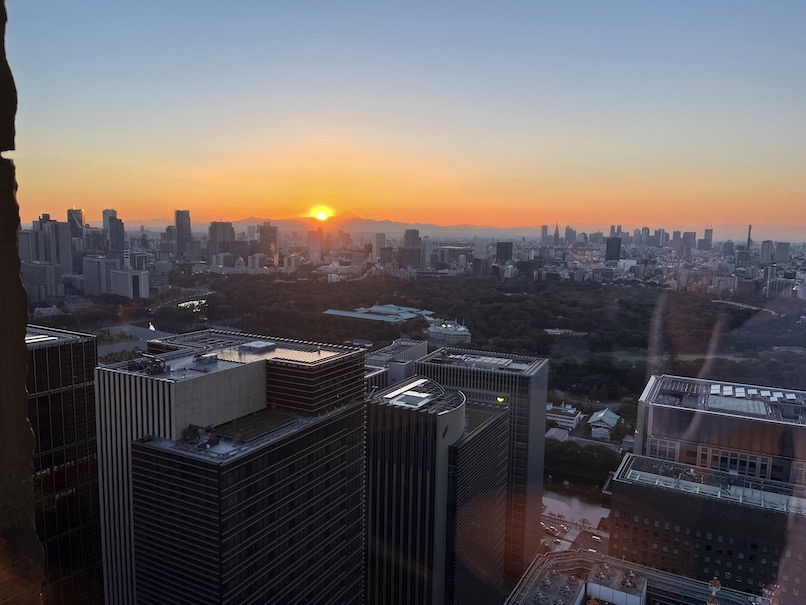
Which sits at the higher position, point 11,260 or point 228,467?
point 11,260

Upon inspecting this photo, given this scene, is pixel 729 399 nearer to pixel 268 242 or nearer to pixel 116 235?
pixel 116 235

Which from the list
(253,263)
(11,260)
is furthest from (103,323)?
(11,260)

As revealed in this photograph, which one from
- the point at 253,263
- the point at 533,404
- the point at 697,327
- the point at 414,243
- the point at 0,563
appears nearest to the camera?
the point at 0,563

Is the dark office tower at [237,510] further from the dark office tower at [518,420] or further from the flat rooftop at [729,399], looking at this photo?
the flat rooftop at [729,399]

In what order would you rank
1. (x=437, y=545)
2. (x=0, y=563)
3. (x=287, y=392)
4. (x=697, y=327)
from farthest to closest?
(x=697, y=327)
(x=437, y=545)
(x=287, y=392)
(x=0, y=563)

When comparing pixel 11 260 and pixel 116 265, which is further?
pixel 116 265

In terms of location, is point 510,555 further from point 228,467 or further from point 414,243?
point 414,243

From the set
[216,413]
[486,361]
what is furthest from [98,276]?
[216,413]
